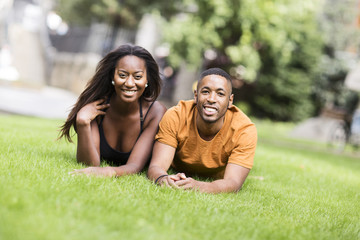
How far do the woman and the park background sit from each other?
34 cm

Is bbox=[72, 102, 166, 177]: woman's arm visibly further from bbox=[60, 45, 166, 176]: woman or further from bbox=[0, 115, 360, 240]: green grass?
bbox=[0, 115, 360, 240]: green grass

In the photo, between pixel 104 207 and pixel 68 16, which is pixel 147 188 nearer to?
pixel 104 207

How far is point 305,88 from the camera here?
2708 centimetres

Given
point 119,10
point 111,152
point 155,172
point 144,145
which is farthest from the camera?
point 119,10

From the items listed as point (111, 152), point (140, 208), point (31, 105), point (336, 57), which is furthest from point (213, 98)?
point (336, 57)

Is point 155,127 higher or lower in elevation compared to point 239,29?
lower

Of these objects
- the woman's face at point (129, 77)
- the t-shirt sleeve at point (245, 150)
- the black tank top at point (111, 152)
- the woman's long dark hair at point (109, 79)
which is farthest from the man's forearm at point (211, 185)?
the woman's long dark hair at point (109, 79)

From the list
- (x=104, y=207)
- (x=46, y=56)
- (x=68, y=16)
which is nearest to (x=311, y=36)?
(x=46, y=56)

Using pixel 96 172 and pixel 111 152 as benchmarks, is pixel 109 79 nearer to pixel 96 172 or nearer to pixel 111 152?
pixel 111 152

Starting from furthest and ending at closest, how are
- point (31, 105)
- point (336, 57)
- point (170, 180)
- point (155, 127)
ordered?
point (336, 57)
point (31, 105)
point (155, 127)
point (170, 180)

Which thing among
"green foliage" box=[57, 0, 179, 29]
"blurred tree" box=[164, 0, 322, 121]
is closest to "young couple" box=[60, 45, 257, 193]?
"blurred tree" box=[164, 0, 322, 121]

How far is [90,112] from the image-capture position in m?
4.91

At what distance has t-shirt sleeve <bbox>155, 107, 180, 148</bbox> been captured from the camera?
4.83 metres

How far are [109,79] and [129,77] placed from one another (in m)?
0.41
